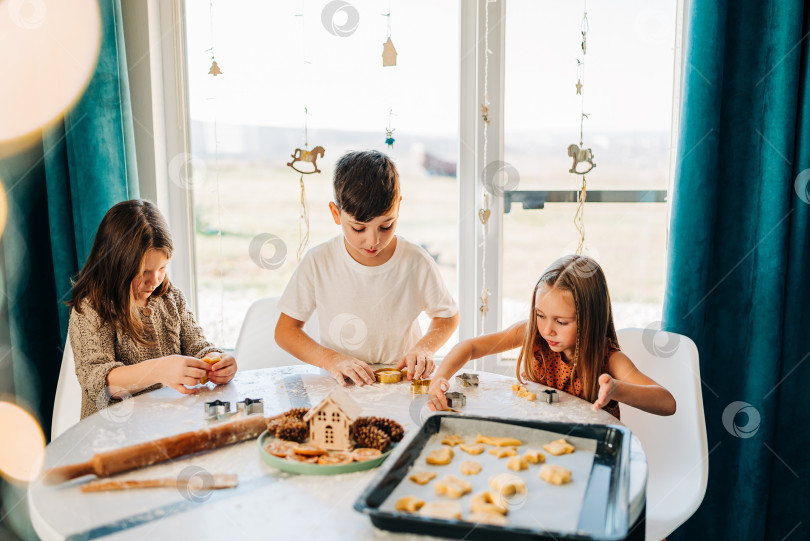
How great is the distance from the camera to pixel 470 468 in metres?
1.02

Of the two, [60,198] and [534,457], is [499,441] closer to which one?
[534,457]

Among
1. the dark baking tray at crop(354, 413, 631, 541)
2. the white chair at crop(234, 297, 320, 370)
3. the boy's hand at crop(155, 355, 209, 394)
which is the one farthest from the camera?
the white chair at crop(234, 297, 320, 370)

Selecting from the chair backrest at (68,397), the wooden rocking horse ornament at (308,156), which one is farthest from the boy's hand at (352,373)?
the wooden rocking horse ornament at (308,156)

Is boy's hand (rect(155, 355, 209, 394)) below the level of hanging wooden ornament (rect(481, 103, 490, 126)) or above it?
below

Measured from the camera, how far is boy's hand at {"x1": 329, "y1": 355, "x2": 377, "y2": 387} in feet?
5.16

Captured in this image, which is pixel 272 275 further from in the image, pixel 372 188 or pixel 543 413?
pixel 543 413

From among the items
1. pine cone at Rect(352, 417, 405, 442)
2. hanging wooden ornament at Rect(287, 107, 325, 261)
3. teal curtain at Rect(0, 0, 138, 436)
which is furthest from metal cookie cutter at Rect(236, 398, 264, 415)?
teal curtain at Rect(0, 0, 138, 436)

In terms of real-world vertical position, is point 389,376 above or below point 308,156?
below

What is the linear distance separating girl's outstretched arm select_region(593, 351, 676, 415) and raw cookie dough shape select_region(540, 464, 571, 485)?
0.39m

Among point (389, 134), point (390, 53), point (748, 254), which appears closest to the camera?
point (748, 254)

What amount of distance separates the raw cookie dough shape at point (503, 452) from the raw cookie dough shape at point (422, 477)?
0.43 ft

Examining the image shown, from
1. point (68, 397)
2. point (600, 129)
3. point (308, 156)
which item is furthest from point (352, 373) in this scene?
point (600, 129)

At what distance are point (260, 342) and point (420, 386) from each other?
79cm

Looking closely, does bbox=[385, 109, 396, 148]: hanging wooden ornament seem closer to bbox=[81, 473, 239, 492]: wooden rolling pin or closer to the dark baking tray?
the dark baking tray
